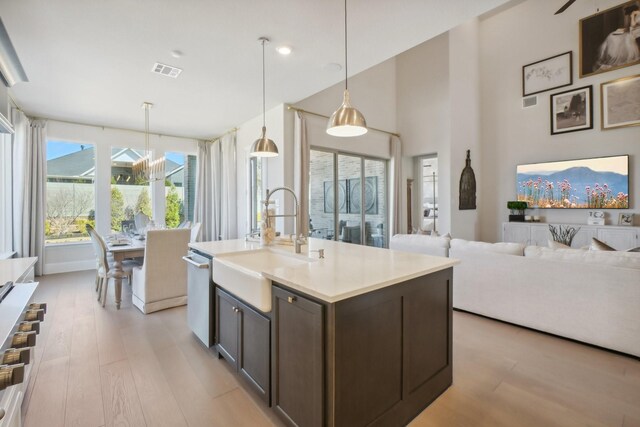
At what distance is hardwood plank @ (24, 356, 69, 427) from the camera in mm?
1720

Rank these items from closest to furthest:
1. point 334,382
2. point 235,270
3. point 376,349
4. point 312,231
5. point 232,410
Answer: point 334,382
point 376,349
point 232,410
point 235,270
point 312,231

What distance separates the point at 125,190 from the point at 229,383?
557 centimetres

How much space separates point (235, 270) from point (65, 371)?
1.59 meters

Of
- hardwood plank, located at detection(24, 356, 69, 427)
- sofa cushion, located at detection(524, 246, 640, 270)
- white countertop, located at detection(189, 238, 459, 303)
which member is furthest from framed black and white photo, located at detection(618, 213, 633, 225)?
hardwood plank, located at detection(24, 356, 69, 427)

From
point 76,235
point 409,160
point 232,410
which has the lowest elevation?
point 232,410

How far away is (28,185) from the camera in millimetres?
4945

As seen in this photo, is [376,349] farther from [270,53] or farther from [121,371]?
[270,53]

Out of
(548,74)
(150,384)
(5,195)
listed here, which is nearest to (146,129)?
(5,195)

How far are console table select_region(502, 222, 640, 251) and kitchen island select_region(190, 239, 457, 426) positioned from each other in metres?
4.52

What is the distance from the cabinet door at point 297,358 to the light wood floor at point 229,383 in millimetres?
309

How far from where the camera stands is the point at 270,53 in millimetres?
3191

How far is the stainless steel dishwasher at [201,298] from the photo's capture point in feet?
7.91

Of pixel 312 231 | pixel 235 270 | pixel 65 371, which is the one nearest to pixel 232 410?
pixel 235 270

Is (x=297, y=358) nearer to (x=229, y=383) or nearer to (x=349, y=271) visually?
(x=349, y=271)
